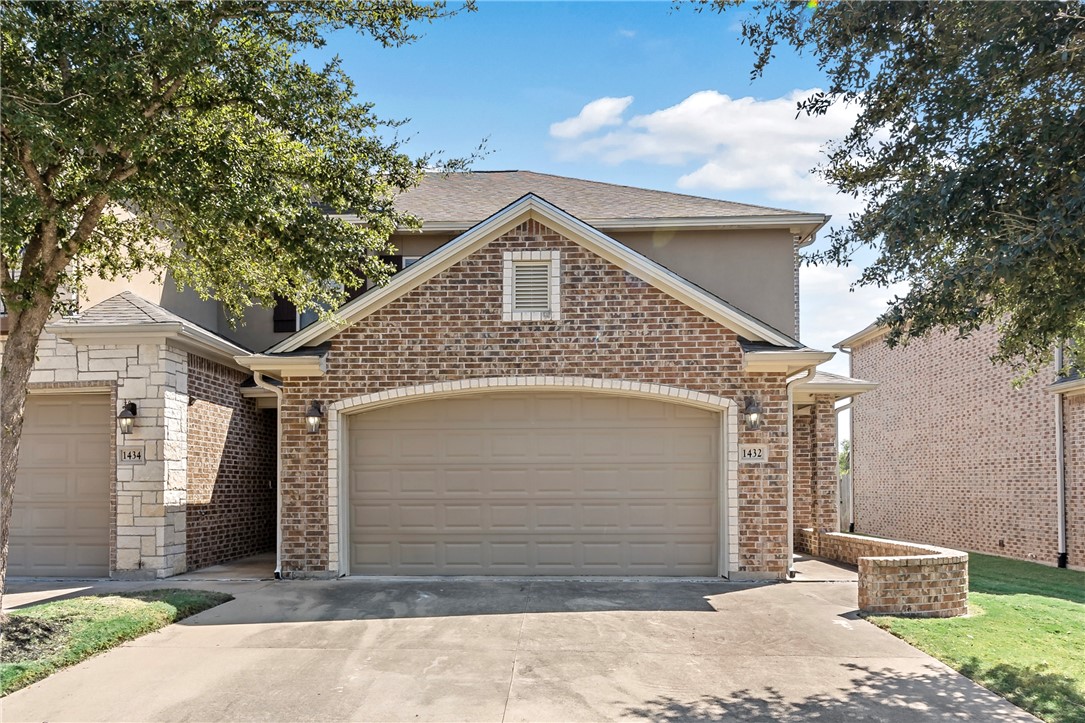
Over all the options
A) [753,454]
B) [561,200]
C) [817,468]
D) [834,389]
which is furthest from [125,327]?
[817,468]

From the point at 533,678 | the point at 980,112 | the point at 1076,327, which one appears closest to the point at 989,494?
the point at 1076,327

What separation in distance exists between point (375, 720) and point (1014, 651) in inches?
234

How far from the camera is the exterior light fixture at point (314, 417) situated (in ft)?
34.9

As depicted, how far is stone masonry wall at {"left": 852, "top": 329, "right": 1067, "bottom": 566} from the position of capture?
15.0 metres

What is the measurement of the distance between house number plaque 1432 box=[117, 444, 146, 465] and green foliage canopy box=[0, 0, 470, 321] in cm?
280

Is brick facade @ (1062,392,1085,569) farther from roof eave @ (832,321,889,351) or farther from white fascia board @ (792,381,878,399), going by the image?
roof eave @ (832,321,889,351)

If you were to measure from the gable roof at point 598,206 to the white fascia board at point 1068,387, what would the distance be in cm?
517

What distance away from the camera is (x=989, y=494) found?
646 inches

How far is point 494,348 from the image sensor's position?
10820 millimetres

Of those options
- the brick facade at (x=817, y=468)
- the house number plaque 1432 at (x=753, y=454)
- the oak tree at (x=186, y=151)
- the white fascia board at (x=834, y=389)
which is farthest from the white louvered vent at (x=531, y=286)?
the brick facade at (x=817, y=468)

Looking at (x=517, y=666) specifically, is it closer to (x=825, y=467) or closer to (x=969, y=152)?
(x=969, y=152)

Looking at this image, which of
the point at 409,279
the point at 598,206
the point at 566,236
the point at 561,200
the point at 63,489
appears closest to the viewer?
the point at 409,279

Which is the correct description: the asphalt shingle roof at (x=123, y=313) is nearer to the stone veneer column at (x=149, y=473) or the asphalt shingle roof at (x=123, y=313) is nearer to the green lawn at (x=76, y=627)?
the stone veneer column at (x=149, y=473)

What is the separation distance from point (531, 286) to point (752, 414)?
3.54m
